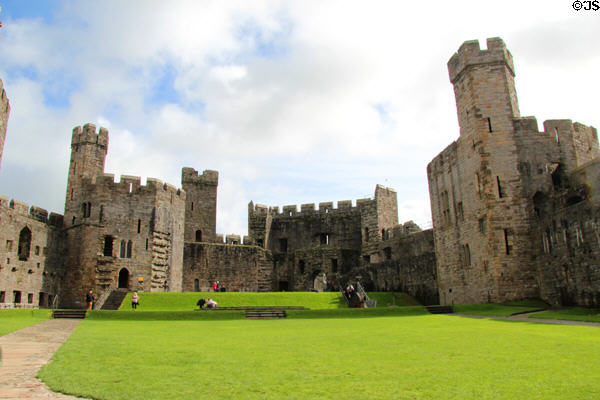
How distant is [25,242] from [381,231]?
29.0 meters

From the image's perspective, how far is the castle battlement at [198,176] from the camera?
4700cm

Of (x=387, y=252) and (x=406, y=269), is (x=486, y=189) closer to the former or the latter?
(x=406, y=269)

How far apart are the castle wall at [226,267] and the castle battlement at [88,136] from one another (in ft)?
37.0

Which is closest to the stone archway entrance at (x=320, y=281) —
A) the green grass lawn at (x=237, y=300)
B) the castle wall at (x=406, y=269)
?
the castle wall at (x=406, y=269)

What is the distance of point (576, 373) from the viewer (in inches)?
256

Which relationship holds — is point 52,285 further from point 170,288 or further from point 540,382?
point 540,382

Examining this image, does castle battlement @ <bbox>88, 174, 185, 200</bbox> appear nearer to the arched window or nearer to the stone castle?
the stone castle

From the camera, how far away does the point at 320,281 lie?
142 feet

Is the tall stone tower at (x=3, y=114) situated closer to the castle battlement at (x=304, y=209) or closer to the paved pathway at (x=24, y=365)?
the paved pathway at (x=24, y=365)

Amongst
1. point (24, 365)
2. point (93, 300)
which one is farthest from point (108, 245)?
point (24, 365)

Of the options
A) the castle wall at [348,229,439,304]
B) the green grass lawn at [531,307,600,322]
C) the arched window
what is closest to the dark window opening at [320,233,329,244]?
the castle wall at [348,229,439,304]

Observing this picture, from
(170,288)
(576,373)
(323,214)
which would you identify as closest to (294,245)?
(323,214)

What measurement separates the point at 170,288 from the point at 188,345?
27.9 m

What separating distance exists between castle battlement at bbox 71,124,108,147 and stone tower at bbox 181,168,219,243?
36.3ft
